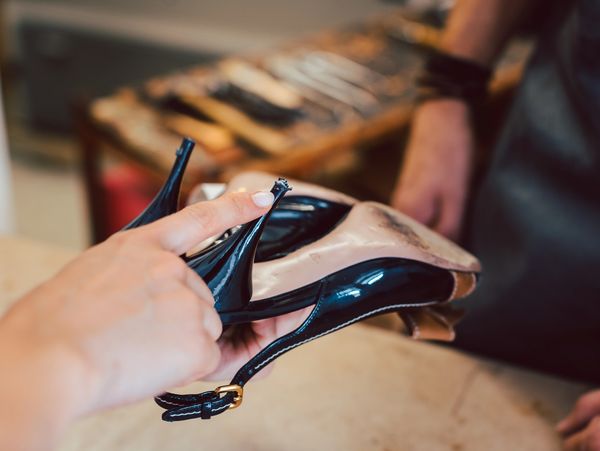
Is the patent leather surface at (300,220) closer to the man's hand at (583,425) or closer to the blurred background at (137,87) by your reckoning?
the man's hand at (583,425)

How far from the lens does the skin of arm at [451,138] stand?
84 centimetres

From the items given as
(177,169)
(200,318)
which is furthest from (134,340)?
(177,169)

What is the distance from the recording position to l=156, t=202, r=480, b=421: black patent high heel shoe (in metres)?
0.52

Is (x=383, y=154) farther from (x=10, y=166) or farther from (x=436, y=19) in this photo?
(x=10, y=166)

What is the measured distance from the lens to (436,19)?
1.93 m

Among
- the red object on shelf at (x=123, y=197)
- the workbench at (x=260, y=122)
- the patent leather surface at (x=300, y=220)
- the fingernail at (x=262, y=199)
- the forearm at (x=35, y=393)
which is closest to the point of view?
the forearm at (x=35, y=393)

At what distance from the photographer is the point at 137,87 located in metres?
1.66

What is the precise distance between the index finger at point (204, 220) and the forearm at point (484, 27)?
0.51 m

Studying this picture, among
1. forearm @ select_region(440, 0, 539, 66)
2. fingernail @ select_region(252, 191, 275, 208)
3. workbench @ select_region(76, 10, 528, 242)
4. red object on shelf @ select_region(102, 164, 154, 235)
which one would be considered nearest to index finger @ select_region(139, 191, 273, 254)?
fingernail @ select_region(252, 191, 275, 208)

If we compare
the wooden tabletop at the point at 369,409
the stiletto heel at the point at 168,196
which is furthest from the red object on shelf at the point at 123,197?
the stiletto heel at the point at 168,196

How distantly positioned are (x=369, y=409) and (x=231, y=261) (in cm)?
27

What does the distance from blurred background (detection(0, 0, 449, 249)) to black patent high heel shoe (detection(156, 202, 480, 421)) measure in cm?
80

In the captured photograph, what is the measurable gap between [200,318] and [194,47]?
247 centimetres

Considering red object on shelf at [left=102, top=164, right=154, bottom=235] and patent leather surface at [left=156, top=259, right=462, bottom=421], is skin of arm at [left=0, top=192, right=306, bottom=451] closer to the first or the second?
patent leather surface at [left=156, top=259, right=462, bottom=421]
